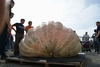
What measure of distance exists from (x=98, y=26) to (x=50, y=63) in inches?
172

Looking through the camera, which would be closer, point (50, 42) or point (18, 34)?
point (50, 42)

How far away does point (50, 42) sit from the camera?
4.78m

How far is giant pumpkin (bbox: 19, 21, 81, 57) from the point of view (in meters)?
4.80

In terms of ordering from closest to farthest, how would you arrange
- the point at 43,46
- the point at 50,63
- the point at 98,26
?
the point at 50,63 < the point at 43,46 < the point at 98,26

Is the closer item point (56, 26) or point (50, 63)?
point (50, 63)

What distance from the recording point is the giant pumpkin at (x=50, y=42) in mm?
4797

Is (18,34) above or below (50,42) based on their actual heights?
above

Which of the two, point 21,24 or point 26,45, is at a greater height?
point 21,24

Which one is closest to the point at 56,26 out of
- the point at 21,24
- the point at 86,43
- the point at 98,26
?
the point at 21,24

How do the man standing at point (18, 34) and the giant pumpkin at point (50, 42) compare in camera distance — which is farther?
the man standing at point (18, 34)

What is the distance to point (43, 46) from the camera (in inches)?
188

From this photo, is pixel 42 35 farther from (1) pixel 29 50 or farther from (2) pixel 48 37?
(1) pixel 29 50

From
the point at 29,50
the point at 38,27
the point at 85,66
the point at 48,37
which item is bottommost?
the point at 85,66

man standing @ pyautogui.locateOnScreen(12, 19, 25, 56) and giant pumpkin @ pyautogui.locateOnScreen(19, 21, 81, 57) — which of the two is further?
man standing @ pyautogui.locateOnScreen(12, 19, 25, 56)
